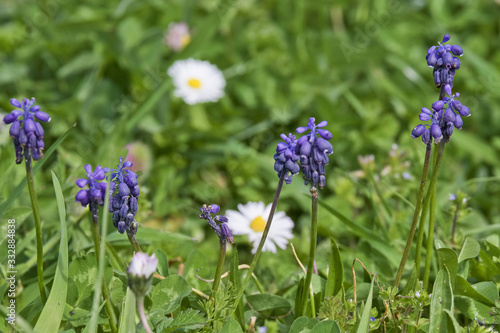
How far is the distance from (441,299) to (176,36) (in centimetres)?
249

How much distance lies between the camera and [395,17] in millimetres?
3639

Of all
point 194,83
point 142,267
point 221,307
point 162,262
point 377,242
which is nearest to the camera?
point 142,267

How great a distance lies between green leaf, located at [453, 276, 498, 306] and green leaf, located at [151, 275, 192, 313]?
77cm

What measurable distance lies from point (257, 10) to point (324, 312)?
2.72 m

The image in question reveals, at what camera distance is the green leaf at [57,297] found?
141 cm

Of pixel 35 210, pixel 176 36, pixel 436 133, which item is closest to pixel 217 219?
pixel 35 210

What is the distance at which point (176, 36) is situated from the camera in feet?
11.4

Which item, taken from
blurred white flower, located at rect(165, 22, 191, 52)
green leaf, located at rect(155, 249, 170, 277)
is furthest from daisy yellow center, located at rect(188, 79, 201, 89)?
green leaf, located at rect(155, 249, 170, 277)

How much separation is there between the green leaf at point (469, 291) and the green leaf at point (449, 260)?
50 millimetres

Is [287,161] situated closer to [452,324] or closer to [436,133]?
[436,133]

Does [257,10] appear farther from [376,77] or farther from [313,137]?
[313,137]

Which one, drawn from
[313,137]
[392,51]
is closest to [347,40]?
[392,51]

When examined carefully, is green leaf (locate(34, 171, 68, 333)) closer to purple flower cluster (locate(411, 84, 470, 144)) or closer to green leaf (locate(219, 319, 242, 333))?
green leaf (locate(219, 319, 242, 333))

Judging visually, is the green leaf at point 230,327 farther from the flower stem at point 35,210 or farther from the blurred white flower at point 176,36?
the blurred white flower at point 176,36
